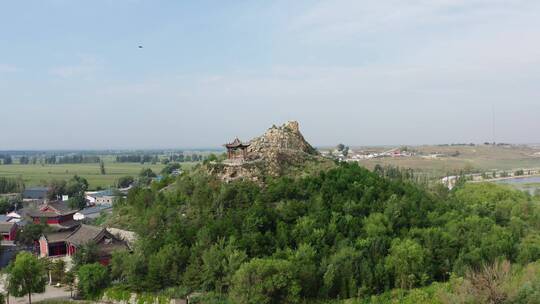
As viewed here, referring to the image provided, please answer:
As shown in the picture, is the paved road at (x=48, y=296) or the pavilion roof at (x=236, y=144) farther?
the pavilion roof at (x=236, y=144)

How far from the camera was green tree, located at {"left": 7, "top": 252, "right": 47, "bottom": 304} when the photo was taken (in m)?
22.1

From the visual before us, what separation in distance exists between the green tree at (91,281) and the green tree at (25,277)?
1867 millimetres

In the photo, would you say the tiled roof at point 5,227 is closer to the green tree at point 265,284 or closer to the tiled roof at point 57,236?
the tiled roof at point 57,236

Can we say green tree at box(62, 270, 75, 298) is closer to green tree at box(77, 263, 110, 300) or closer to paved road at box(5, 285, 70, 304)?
paved road at box(5, 285, 70, 304)

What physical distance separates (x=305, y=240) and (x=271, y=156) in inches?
431

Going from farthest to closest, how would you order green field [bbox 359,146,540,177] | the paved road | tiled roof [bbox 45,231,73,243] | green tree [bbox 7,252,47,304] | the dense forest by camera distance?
1. green field [bbox 359,146,540,177]
2. tiled roof [bbox 45,231,73,243]
3. the paved road
4. green tree [bbox 7,252,47,304]
5. the dense forest

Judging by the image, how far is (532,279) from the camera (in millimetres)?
20812

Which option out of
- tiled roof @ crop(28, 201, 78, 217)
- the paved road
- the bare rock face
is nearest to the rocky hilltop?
the bare rock face

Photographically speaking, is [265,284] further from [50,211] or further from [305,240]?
[50,211]

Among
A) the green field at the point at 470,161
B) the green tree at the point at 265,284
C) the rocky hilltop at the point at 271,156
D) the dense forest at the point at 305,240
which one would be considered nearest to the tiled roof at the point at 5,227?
the dense forest at the point at 305,240

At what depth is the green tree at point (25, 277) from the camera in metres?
22.1

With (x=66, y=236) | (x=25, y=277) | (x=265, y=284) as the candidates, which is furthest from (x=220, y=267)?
(x=66, y=236)

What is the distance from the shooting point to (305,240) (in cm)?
2453

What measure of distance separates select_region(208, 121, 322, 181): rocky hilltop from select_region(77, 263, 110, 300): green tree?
11.1 metres
